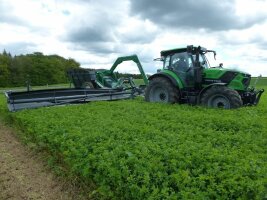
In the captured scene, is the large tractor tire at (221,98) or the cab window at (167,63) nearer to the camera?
the large tractor tire at (221,98)

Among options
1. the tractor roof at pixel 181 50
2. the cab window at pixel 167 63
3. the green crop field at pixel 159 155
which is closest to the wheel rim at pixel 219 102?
the tractor roof at pixel 181 50

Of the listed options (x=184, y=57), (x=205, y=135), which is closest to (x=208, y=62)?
(x=184, y=57)

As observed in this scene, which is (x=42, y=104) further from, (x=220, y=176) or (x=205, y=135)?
(x=220, y=176)

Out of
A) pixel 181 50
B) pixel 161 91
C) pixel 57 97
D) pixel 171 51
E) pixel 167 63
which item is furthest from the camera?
pixel 57 97

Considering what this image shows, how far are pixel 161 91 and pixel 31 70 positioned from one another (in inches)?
2957

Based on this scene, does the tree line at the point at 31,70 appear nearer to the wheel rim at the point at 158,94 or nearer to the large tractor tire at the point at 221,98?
the wheel rim at the point at 158,94

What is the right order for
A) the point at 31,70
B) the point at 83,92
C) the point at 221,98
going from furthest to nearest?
the point at 31,70 → the point at 83,92 → the point at 221,98

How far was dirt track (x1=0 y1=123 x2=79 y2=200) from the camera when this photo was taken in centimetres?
561

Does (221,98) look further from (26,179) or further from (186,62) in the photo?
(26,179)

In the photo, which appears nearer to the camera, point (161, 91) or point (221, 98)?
point (221, 98)

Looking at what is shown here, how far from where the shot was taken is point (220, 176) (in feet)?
15.3

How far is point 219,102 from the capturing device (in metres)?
11.5

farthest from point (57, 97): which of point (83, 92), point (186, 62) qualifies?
point (186, 62)

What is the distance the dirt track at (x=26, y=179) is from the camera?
5.61 meters
